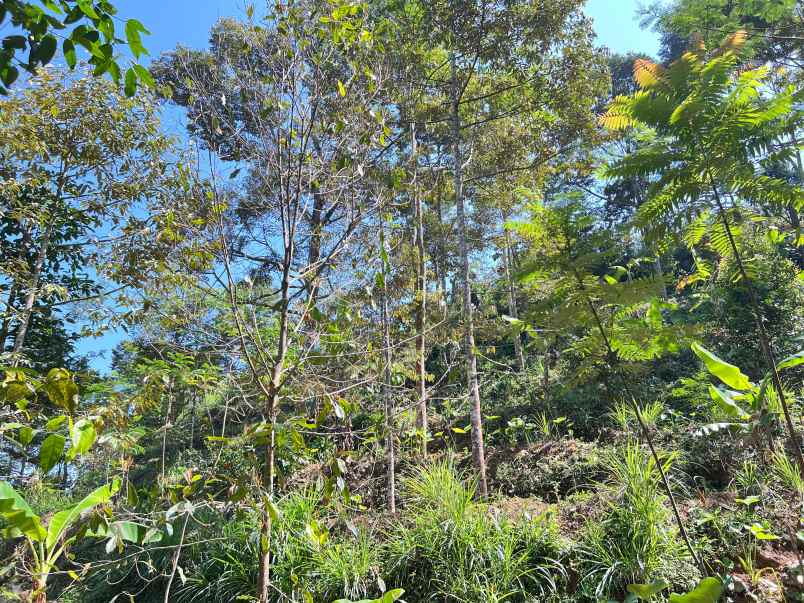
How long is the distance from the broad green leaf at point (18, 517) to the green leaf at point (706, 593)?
8.83 feet

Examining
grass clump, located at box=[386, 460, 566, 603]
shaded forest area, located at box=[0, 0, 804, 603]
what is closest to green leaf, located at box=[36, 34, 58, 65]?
shaded forest area, located at box=[0, 0, 804, 603]

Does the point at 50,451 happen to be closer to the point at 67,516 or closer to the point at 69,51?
the point at 67,516

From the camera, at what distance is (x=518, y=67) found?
5.70m

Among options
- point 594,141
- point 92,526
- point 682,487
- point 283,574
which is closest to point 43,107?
point 92,526

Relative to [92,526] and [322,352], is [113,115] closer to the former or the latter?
[322,352]

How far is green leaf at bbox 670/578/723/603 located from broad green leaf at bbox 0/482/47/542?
269 centimetres

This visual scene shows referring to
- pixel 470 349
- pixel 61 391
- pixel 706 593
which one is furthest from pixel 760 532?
pixel 61 391

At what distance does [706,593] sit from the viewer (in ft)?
6.42

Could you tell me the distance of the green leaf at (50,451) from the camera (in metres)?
1.32

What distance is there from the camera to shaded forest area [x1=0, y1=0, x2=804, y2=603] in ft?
6.89

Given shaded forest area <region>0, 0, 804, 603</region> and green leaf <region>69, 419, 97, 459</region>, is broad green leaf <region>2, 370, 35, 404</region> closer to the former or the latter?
shaded forest area <region>0, 0, 804, 603</region>

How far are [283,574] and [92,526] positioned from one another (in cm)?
242

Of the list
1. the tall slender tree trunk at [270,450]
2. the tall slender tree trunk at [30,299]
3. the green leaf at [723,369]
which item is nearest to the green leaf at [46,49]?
the tall slender tree trunk at [270,450]

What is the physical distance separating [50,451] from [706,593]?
2673 mm
